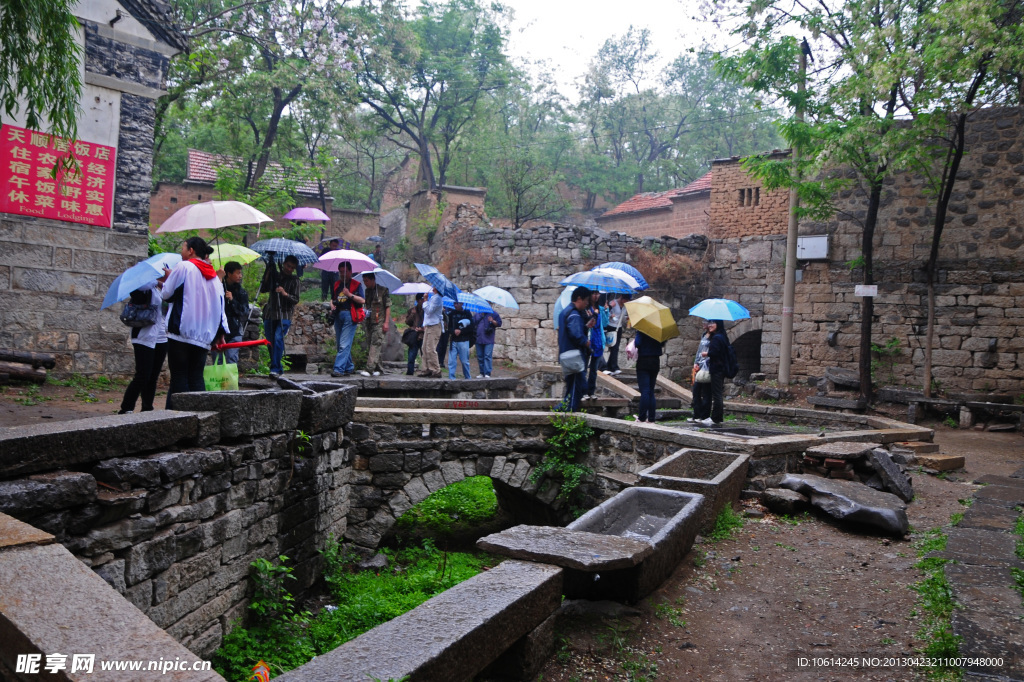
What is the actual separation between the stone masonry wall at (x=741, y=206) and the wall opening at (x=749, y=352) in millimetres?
2502

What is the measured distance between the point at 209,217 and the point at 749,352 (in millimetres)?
13561

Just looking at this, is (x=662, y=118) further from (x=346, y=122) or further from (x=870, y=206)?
(x=870, y=206)

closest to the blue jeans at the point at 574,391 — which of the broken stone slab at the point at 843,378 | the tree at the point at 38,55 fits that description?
the tree at the point at 38,55

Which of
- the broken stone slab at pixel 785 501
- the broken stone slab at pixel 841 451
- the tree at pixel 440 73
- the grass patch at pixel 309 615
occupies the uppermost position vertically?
the tree at pixel 440 73

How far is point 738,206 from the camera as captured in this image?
17.1m

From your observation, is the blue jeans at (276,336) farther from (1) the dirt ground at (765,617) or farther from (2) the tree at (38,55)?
(1) the dirt ground at (765,617)

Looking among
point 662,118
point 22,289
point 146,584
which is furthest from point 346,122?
point 662,118

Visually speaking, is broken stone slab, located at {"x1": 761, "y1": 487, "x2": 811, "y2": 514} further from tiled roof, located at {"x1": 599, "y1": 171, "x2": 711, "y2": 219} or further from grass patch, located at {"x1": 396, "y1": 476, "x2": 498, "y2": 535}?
tiled roof, located at {"x1": 599, "y1": 171, "x2": 711, "y2": 219}

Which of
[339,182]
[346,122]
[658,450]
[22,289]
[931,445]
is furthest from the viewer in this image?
[339,182]

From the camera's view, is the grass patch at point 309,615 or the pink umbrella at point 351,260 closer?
the grass patch at point 309,615

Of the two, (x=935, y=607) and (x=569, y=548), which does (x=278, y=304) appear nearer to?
(x=569, y=548)

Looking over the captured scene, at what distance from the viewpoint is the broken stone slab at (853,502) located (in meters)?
Result: 5.21

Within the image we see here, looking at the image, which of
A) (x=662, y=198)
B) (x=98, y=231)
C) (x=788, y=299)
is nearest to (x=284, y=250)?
(x=98, y=231)

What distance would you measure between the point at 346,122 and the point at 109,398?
13512mm
